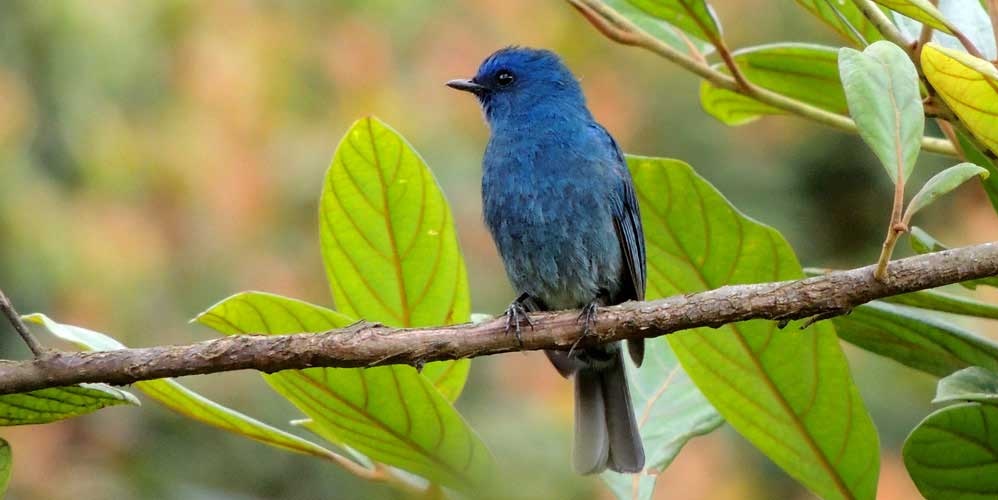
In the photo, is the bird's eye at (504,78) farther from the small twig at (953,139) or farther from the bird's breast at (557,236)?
the small twig at (953,139)

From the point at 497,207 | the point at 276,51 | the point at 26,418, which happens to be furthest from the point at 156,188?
the point at 26,418

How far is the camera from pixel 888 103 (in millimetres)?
1602

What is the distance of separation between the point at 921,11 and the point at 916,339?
0.54 meters

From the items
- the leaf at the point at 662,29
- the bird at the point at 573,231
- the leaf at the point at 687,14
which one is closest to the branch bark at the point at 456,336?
the leaf at the point at 687,14

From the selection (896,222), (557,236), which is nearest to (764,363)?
(896,222)

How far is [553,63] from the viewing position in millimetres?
3904

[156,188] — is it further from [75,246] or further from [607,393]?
[607,393]

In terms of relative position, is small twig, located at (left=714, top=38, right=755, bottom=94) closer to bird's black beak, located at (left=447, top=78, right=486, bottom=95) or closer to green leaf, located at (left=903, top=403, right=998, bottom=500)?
green leaf, located at (left=903, top=403, right=998, bottom=500)

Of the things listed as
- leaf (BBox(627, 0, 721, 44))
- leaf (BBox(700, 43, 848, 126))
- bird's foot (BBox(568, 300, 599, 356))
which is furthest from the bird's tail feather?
leaf (BBox(627, 0, 721, 44))

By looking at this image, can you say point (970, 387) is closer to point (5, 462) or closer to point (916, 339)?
point (916, 339)

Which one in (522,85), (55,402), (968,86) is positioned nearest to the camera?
(968,86)

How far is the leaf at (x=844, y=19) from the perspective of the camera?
2051 mm

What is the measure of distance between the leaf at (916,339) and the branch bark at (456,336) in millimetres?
249

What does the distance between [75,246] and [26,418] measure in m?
4.97
